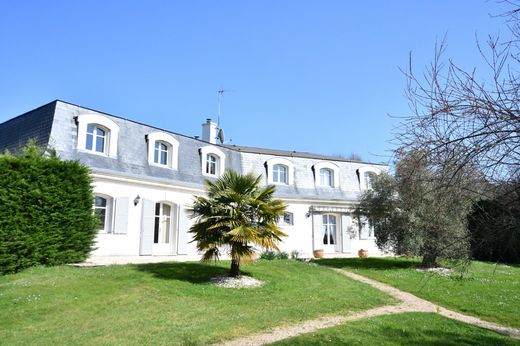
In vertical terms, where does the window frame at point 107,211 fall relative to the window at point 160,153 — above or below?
below

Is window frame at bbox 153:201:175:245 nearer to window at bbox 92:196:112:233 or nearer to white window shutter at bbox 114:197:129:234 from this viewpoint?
white window shutter at bbox 114:197:129:234

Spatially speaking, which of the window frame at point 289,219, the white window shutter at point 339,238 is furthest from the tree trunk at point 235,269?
the white window shutter at point 339,238

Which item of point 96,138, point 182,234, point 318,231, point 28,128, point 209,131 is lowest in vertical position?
point 182,234

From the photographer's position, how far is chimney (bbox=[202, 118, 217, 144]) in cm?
2866

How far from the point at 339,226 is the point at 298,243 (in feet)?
10.4

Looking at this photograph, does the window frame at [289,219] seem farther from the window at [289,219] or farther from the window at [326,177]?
the window at [326,177]

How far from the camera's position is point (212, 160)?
74.8 ft

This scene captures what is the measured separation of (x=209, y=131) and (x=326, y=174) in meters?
8.63

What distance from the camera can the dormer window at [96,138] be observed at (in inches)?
684

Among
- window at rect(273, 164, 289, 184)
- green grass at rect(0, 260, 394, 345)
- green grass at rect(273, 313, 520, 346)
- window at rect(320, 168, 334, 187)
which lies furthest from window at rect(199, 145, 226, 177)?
green grass at rect(273, 313, 520, 346)

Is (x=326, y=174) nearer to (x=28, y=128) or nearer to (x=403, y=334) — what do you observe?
(x=28, y=128)

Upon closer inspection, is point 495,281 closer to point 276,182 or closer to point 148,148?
point 276,182

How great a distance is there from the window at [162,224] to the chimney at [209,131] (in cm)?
960

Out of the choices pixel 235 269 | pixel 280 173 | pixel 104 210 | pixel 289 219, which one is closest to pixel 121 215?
pixel 104 210
